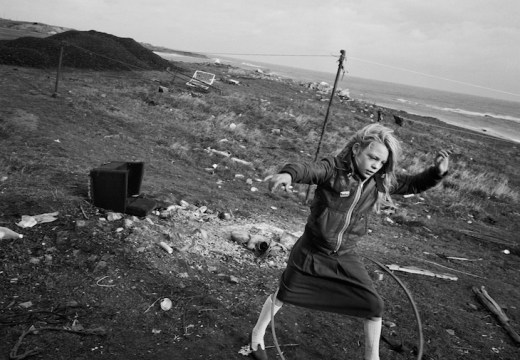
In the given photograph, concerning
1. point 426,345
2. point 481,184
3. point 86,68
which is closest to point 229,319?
point 426,345

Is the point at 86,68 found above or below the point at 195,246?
above

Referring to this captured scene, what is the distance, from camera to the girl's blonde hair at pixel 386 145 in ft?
7.93

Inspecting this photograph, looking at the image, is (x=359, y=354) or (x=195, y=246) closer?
(x=359, y=354)

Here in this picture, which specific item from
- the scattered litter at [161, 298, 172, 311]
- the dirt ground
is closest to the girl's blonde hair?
the dirt ground

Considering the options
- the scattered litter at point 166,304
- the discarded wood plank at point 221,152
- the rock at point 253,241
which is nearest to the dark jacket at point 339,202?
the scattered litter at point 166,304

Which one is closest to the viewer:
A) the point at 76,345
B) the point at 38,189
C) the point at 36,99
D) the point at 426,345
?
the point at 76,345

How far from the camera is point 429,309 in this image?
4.36 meters

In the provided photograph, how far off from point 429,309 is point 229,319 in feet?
7.94

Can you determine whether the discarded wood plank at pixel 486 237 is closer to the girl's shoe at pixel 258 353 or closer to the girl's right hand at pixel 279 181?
the girl's shoe at pixel 258 353

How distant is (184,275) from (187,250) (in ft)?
1.56

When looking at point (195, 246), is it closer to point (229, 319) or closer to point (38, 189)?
point (229, 319)

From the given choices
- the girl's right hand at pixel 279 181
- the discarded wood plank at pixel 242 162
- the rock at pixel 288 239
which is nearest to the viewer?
the girl's right hand at pixel 279 181

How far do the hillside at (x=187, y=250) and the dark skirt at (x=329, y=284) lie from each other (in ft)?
2.72

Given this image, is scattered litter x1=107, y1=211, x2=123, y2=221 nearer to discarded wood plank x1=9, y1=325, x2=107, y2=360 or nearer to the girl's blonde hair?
discarded wood plank x1=9, y1=325, x2=107, y2=360
